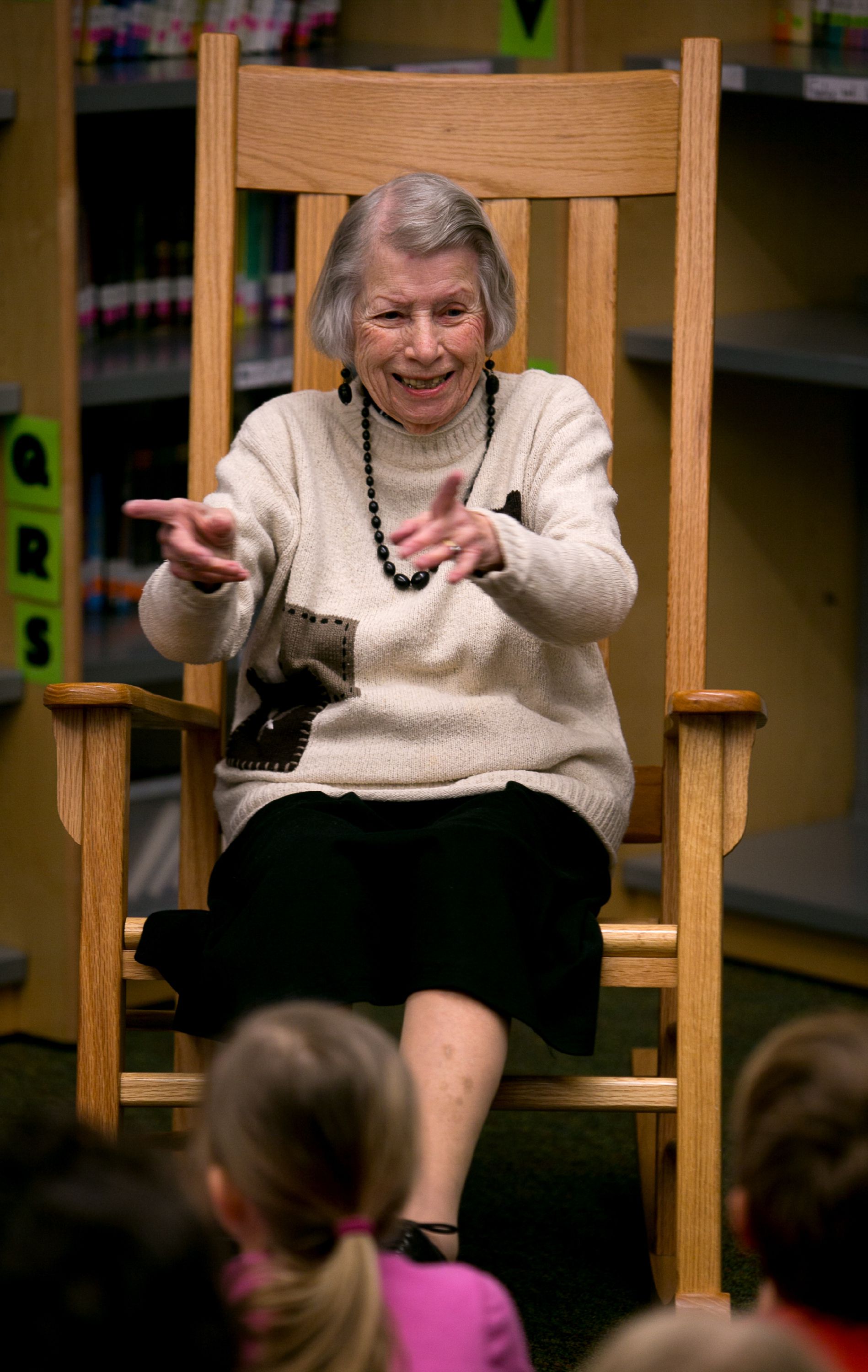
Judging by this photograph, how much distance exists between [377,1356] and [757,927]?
1.77 m

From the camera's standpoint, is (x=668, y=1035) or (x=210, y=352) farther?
(x=210, y=352)

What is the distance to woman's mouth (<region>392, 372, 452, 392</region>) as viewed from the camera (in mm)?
1616

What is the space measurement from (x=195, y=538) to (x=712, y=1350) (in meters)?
0.94

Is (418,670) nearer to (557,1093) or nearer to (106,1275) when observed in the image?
(557,1093)

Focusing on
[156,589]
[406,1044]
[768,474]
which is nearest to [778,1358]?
[406,1044]

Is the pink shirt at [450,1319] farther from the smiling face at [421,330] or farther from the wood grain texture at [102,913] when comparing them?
the smiling face at [421,330]

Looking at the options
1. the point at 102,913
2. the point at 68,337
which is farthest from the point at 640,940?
the point at 68,337

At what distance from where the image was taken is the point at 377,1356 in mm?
824

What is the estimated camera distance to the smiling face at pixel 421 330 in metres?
1.58

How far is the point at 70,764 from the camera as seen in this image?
1.42 meters

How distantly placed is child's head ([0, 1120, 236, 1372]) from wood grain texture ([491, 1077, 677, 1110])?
73 centimetres

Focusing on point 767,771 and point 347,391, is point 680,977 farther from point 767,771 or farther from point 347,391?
point 767,771

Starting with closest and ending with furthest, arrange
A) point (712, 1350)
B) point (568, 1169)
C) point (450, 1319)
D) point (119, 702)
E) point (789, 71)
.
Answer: point (712, 1350) < point (450, 1319) < point (119, 702) < point (568, 1169) < point (789, 71)

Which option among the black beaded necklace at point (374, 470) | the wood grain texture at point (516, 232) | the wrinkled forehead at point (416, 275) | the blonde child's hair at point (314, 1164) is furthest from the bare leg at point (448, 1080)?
the wood grain texture at point (516, 232)
